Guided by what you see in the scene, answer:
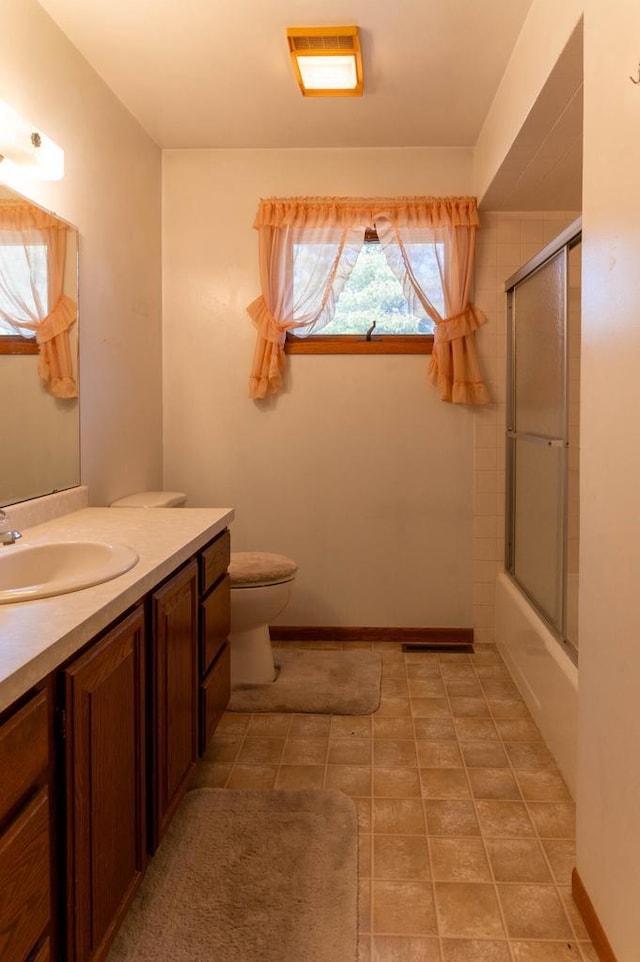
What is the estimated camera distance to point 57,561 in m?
1.73

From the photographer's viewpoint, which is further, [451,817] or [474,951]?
[451,817]

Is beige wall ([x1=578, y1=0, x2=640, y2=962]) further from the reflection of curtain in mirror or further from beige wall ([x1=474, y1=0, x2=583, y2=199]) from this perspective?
the reflection of curtain in mirror

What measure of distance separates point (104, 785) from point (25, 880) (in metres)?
0.31

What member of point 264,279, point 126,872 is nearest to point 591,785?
point 126,872

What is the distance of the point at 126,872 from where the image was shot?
1.41m

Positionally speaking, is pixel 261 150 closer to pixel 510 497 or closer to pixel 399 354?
pixel 399 354

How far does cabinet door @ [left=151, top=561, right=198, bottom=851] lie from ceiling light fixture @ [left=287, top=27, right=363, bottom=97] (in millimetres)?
1835

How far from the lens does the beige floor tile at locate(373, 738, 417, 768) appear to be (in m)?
2.28

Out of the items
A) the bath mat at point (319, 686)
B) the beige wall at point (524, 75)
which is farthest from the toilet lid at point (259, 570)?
the beige wall at point (524, 75)

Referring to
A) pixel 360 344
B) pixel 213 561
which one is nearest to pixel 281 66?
pixel 360 344

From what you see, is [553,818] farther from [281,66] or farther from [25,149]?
[281,66]

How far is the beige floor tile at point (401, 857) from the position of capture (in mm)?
1718

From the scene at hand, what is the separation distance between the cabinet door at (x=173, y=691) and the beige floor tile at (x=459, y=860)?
697 millimetres

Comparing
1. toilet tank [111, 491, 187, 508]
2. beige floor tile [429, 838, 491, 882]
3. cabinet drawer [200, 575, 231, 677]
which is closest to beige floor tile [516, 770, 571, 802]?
beige floor tile [429, 838, 491, 882]
